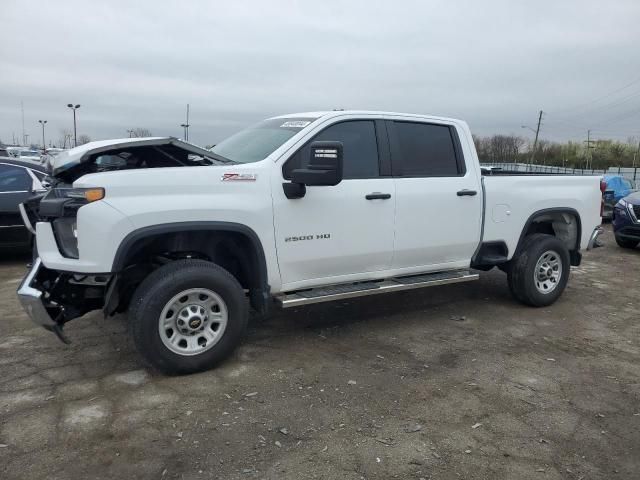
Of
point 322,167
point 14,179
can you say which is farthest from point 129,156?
point 14,179

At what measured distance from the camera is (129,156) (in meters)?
4.41

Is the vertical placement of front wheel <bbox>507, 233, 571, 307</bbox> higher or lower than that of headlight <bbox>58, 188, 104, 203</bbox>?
lower

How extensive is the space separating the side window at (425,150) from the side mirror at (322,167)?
42.2 inches

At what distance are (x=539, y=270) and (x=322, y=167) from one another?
3326 millimetres

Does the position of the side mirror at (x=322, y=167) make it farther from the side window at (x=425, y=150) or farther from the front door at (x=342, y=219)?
the side window at (x=425, y=150)

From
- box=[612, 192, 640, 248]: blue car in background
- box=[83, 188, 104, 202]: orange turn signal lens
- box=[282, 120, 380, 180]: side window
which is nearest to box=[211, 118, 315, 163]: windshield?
box=[282, 120, 380, 180]: side window

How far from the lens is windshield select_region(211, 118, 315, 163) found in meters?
4.62

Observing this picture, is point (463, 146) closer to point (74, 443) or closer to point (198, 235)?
point (198, 235)

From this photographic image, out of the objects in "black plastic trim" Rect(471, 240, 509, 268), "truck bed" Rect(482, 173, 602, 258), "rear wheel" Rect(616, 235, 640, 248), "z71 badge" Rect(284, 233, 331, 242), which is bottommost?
"rear wheel" Rect(616, 235, 640, 248)

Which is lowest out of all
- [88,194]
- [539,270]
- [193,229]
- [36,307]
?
[539,270]

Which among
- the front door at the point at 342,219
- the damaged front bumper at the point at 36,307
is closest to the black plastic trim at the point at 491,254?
the front door at the point at 342,219

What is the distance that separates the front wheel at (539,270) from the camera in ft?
19.7

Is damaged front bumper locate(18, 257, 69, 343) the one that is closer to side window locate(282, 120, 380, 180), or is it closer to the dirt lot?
the dirt lot

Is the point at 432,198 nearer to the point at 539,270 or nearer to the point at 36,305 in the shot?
the point at 539,270
